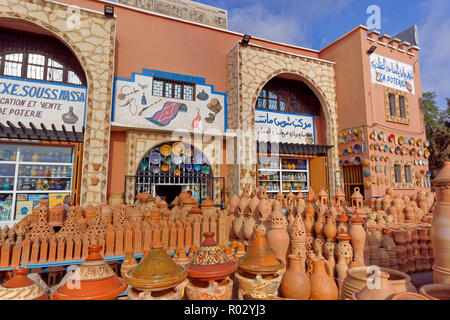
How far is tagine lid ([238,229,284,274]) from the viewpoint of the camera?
192 cm

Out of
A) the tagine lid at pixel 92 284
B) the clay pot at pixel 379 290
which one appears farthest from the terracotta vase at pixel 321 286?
the tagine lid at pixel 92 284

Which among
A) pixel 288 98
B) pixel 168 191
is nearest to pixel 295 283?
pixel 168 191

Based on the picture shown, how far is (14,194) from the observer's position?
682cm

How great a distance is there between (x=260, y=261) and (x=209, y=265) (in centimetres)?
41

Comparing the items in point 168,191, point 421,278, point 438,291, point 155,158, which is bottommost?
point 421,278

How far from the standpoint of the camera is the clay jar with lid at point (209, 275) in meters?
1.77

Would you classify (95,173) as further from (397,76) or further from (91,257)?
(397,76)

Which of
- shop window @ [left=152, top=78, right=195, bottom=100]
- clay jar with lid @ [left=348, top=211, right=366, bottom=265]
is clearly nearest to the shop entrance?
shop window @ [left=152, top=78, right=195, bottom=100]

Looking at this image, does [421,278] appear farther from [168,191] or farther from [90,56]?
[90,56]

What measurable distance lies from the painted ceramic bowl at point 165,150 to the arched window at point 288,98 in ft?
13.1

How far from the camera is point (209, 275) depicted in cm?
177

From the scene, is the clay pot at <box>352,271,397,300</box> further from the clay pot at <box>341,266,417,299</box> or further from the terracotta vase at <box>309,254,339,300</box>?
the terracotta vase at <box>309,254,339,300</box>

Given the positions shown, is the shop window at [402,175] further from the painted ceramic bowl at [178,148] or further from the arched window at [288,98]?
the painted ceramic bowl at [178,148]
